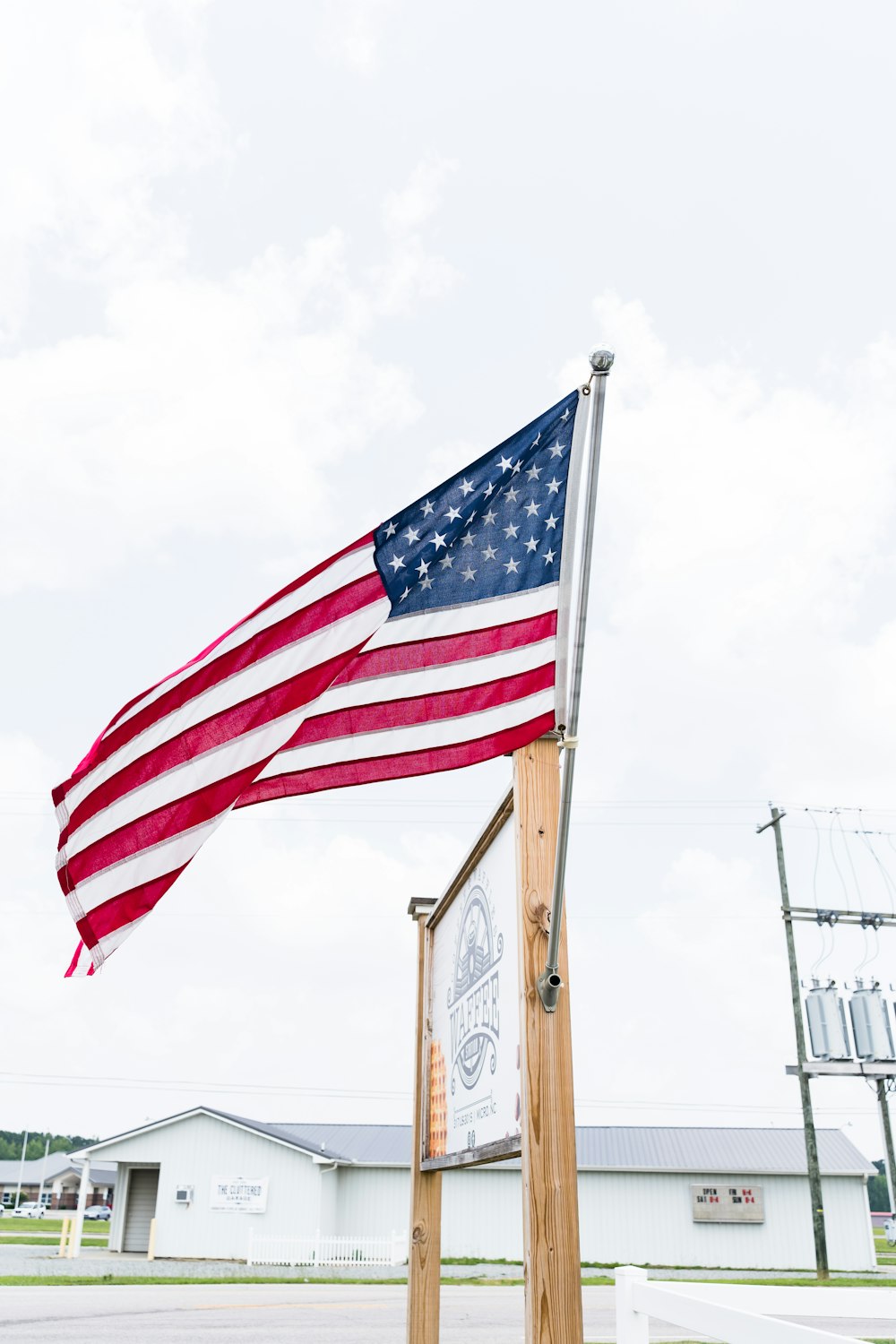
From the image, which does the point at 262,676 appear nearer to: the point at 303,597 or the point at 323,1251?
the point at 303,597

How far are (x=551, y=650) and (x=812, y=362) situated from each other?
14906 mm

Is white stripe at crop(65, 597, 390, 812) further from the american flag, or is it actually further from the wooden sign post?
the wooden sign post

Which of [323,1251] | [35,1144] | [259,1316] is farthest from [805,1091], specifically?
[35,1144]

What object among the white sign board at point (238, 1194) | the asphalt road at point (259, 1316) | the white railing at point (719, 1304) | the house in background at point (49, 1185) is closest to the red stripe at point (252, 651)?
the white railing at point (719, 1304)

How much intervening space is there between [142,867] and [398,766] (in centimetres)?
103

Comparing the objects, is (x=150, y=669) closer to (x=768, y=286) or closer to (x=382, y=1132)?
(x=382, y=1132)

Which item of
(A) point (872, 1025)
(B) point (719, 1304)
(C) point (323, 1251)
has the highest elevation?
(A) point (872, 1025)

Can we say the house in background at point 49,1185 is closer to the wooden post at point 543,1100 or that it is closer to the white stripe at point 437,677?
the white stripe at point 437,677

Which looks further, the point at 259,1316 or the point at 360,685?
the point at 259,1316

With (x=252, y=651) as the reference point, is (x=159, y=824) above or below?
below

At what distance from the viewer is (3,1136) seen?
152 m

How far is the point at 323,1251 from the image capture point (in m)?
28.2

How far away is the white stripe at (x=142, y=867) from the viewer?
12.7 ft

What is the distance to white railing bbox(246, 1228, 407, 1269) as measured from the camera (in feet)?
91.8
